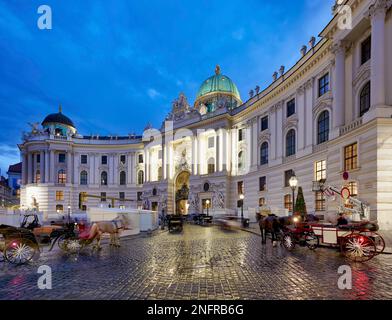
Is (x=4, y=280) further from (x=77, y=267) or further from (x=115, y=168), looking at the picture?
(x=115, y=168)

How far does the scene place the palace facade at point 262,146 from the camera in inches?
754

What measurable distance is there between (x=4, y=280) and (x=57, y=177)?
64.9 metres

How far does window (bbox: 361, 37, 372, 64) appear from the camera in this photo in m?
21.2

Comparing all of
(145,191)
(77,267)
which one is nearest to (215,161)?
(145,191)

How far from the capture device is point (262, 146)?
3925 centimetres

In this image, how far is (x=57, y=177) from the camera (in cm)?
6619

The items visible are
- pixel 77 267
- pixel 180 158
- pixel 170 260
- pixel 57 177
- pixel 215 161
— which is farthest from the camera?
pixel 57 177

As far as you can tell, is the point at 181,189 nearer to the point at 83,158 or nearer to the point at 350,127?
the point at 83,158

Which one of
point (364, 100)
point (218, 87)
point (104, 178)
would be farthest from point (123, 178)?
point (364, 100)

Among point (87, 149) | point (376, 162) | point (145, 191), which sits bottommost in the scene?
point (145, 191)

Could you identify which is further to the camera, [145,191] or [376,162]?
[145,191]

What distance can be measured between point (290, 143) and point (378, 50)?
50.6ft
